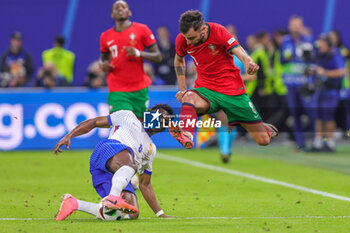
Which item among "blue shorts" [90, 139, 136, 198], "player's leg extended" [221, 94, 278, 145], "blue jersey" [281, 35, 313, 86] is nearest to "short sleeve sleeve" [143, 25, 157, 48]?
"player's leg extended" [221, 94, 278, 145]

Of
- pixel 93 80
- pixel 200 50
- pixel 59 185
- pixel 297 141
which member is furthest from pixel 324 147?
pixel 200 50

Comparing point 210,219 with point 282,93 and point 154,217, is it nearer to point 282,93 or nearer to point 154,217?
point 154,217

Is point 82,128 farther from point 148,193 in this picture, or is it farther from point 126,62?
point 126,62

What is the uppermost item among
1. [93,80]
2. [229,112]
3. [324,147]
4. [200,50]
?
[200,50]

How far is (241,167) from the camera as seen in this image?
13.9 m

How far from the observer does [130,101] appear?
437 inches

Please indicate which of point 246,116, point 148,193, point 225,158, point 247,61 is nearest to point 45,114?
point 225,158

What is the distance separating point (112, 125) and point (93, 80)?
9.79 meters

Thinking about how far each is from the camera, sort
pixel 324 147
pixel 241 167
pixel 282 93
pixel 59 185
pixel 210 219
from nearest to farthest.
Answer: pixel 210 219, pixel 59 185, pixel 241 167, pixel 324 147, pixel 282 93

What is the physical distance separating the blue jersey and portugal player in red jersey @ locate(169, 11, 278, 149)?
7.34 meters

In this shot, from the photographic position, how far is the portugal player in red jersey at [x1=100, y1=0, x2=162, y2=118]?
1105 cm

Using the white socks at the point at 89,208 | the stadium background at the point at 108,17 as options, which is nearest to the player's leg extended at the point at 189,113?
the white socks at the point at 89,208

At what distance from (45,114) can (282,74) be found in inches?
209

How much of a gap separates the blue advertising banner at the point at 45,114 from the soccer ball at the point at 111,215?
29.8ft
